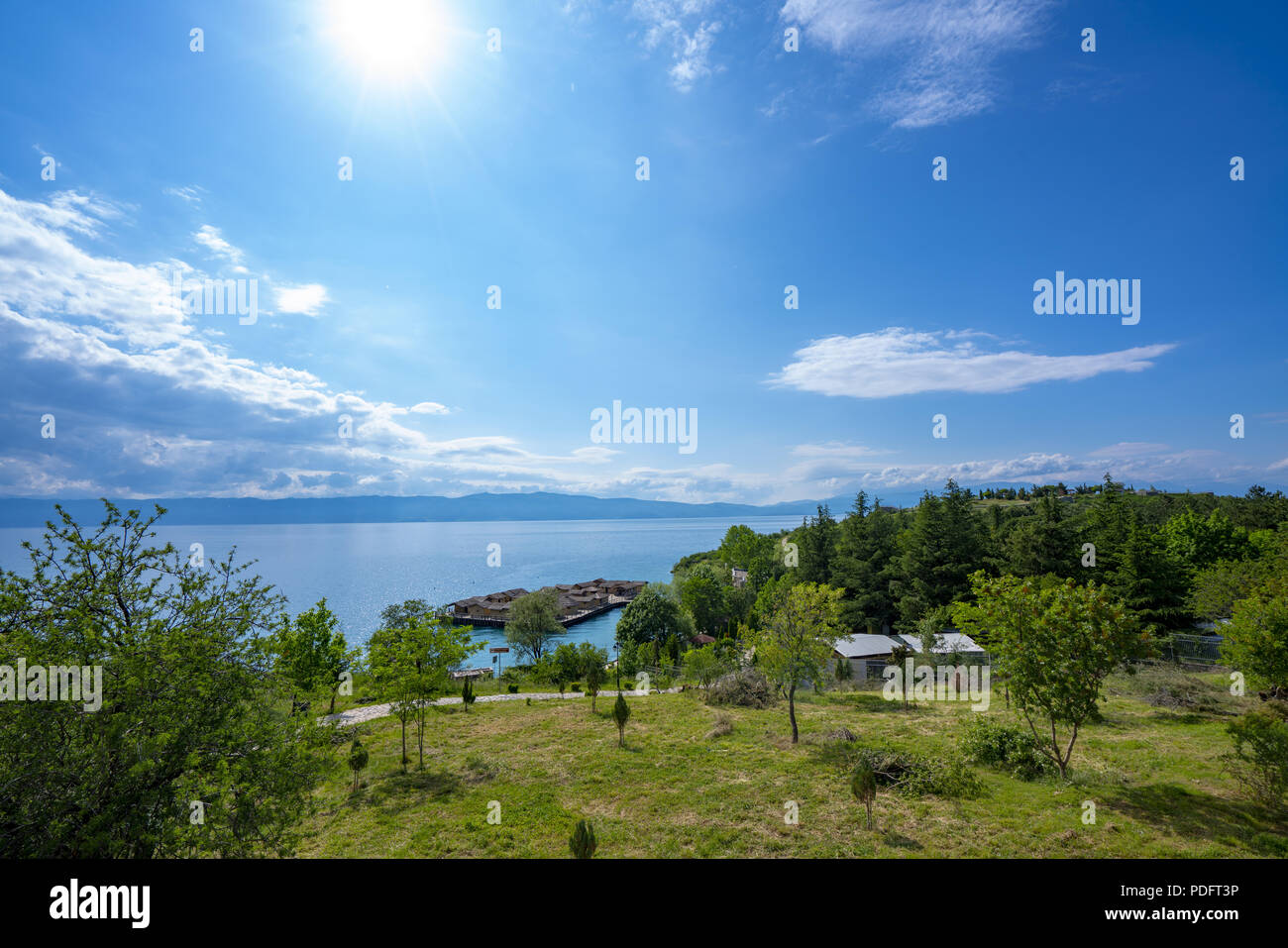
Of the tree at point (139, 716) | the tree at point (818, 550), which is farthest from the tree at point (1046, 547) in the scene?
the tree at point (139, 716)

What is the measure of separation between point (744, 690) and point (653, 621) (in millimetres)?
27045

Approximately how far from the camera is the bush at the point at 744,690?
930 inches

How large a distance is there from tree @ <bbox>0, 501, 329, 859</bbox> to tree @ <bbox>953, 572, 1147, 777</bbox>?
1430cm

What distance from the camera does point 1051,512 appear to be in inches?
1394

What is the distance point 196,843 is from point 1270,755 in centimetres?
1802

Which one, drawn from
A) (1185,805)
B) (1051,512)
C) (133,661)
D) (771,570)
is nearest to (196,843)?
(133,661)

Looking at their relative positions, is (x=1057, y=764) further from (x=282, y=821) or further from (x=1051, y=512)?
(x=1051, y=512)

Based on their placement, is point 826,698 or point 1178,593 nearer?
point 826,698

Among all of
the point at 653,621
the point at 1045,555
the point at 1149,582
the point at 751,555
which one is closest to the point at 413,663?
the point at 653,621

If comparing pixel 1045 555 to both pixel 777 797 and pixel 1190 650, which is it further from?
pixel 777 797

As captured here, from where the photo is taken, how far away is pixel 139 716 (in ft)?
19.8

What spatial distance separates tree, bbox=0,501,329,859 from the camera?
5406mm

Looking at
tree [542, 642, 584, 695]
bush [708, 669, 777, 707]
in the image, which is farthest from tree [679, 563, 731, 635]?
bush [708, 669, 777, 707]
